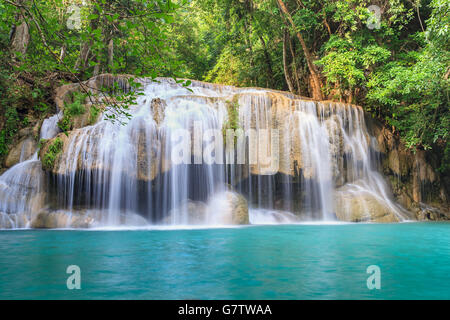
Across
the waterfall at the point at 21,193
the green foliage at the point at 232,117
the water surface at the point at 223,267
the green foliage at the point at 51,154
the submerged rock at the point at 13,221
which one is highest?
the green foliage at the point at 232,117

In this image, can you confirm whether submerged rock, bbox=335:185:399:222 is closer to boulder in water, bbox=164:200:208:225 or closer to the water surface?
the water surface

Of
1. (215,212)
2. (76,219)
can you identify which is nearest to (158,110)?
(215,212)

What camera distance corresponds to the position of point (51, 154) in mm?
10227

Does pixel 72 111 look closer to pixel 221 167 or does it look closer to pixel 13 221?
pixel 13 221

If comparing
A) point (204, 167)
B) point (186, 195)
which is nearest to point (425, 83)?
point (204, 167)

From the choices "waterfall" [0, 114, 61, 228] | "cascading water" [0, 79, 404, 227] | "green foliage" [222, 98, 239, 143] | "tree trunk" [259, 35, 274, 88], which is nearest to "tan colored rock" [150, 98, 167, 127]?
"cascading water" [0, 79, 404, 227]

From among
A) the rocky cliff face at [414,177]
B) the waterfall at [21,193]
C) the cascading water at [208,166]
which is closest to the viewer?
the waterfall at [21,193]

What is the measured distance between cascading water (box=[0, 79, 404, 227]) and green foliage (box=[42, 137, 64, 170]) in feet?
0.62

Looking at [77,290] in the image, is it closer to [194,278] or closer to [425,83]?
[194,278]

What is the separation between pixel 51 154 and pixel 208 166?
4.95 m

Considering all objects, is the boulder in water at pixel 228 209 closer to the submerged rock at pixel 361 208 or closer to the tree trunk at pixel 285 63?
the submerged rock at pixel 361 208

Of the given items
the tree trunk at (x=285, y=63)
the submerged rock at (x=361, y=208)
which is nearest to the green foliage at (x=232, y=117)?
the submerged rock at (x=361, y=208)

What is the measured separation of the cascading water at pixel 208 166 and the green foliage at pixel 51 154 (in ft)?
0.62

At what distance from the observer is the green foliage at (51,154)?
10.2 metres
